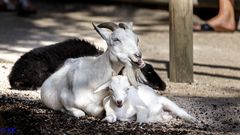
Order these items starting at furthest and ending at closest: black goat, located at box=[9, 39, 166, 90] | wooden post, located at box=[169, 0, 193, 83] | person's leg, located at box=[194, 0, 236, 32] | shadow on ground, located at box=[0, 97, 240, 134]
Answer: person's leg, located at box=[194, 0, 236, 32], wooden post, located at box=[169, 0, 193, 83], black goat, located at box=[9, 39, 166, 90], shadow on ground, located at box=[0, 97, 240, 134]

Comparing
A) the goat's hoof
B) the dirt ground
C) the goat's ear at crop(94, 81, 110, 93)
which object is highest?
the goat's ear at crop(94, 81, 110, 93)

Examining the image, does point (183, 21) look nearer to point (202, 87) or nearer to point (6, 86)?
point (202, 87)

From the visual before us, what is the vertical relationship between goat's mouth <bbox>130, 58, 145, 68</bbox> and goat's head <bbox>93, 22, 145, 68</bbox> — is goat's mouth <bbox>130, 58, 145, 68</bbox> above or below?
below

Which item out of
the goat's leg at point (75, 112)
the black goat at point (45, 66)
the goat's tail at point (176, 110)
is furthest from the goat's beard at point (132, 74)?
the black goat at point (45, 66)

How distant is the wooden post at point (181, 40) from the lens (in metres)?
7.66

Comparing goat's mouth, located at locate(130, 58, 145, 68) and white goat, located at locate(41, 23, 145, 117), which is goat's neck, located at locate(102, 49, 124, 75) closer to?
white goat, located at locate(41, 23, 145, 117)

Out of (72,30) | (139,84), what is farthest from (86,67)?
(72,30)

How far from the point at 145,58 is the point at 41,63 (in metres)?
2.33

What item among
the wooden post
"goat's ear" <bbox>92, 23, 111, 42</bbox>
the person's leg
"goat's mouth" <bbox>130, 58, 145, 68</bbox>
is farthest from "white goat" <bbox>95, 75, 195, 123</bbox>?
the person's leg

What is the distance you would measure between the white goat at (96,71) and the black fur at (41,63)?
4.31 feet

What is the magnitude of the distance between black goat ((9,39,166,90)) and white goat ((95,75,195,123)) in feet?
4.51

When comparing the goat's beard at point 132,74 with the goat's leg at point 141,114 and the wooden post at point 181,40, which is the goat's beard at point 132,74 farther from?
the wooden post at point 181,40

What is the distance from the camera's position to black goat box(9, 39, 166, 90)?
23.6ft

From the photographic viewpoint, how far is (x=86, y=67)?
18.8 ft
